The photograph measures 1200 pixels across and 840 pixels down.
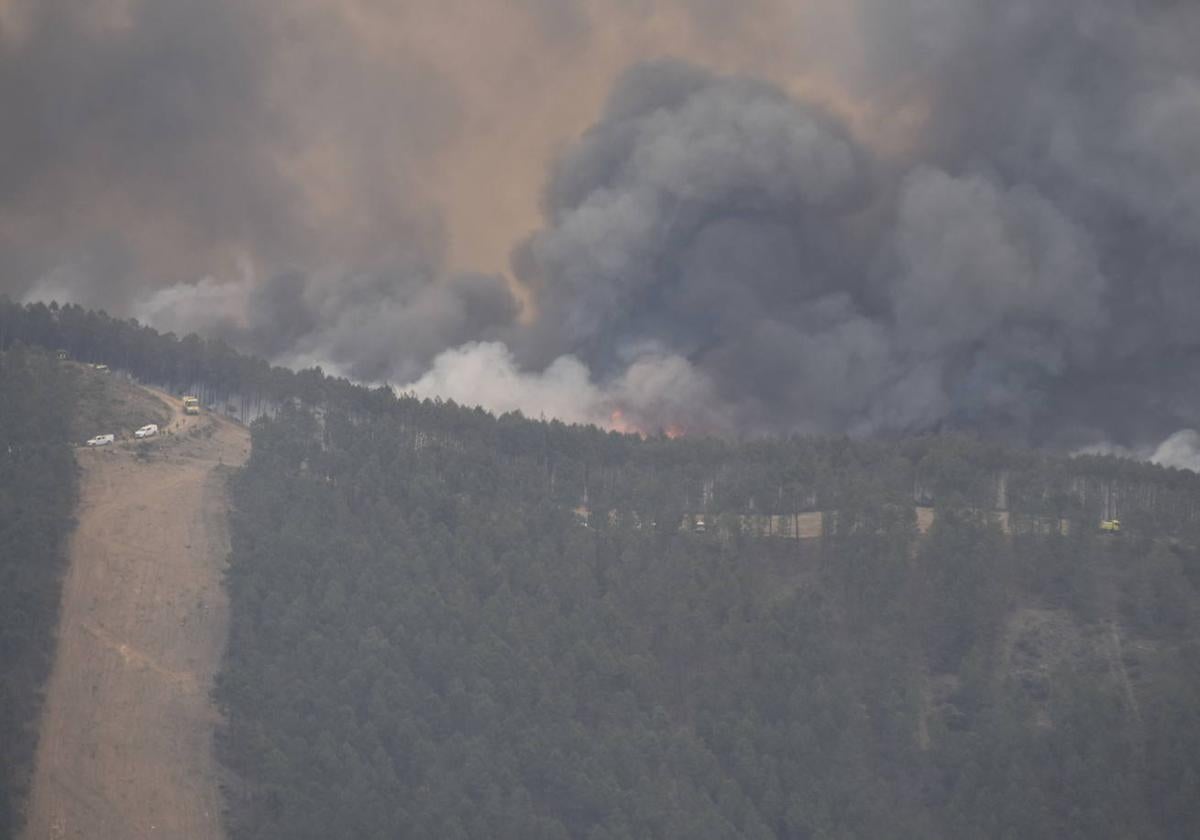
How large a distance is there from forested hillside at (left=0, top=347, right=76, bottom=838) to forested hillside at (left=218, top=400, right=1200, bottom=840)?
26.7ft

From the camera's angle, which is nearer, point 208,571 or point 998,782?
point 998,782

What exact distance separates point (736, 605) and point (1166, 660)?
19.5m

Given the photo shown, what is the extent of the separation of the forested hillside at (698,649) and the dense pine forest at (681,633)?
0.16m

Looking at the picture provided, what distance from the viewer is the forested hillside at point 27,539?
234 feet

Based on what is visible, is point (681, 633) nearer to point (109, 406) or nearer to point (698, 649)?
point (698, 649)

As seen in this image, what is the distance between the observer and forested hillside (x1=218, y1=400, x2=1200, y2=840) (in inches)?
2906

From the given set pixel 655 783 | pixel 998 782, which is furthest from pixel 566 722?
pixel 998 782

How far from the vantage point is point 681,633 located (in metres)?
82.8

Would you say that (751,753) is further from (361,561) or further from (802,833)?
(361,561)

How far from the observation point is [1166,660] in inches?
3147

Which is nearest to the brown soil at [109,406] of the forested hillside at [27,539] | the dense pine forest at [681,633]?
the forested hillside at [27,539]

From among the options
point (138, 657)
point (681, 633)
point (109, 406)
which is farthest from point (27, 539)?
point (681, 633)

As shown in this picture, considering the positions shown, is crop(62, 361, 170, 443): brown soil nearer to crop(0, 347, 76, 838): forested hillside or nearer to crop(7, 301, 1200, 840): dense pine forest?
crop(0, 347, 76, 838): forested hillside

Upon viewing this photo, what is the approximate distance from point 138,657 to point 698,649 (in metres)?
25.3
